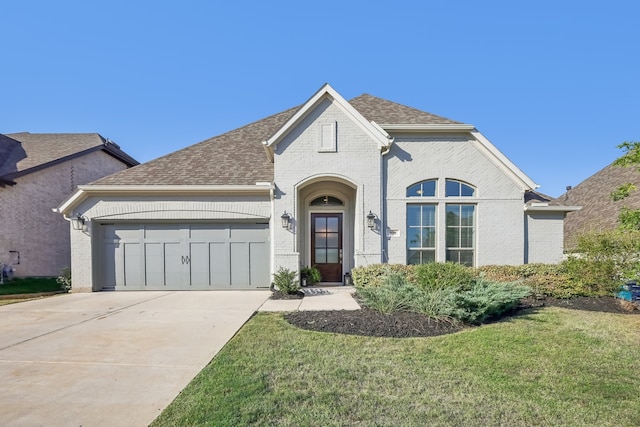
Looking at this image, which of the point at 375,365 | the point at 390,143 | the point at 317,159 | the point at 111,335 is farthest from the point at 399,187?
the point at 111,335

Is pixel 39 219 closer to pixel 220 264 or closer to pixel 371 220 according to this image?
pixel 220 264

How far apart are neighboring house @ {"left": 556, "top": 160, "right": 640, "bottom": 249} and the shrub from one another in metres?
11.6

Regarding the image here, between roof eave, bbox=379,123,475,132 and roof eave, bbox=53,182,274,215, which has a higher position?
roof eave, bbox=379,123,475,132

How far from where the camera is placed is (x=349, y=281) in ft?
37.4

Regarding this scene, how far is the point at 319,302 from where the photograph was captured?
8375 millimetres

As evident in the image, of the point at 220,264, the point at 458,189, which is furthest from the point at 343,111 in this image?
the point at 220,264

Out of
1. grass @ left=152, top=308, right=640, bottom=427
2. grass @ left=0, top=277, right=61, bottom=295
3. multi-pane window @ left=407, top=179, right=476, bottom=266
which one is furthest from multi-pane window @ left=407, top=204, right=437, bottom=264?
grass @ left=0, top=277, right=61, bottom=295

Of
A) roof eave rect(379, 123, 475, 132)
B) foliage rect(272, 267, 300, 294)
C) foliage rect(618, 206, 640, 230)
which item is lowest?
foliage rect(272, 267, 300, 294)

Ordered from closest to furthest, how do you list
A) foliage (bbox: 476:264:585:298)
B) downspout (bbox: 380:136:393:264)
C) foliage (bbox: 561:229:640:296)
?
foliage (bbox: 561:229:640:296)
foliage (bbox: 476:264:585:298)
downspout (bbox: 380:136:393:264)

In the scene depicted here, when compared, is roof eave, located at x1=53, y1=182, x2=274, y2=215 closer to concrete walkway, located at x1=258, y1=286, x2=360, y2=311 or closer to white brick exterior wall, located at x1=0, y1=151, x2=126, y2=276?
concrete walkway, located at x1=258, y1=286, x2=360, y2=311

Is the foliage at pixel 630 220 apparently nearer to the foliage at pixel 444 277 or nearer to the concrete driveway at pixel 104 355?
the foliage at pixel 444 277

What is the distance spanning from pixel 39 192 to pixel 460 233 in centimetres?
1667

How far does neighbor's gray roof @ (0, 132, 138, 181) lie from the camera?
1308cm

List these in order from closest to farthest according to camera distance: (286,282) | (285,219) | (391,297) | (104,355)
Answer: (104,355) → (391,297) → (286,282) → (285,219)
